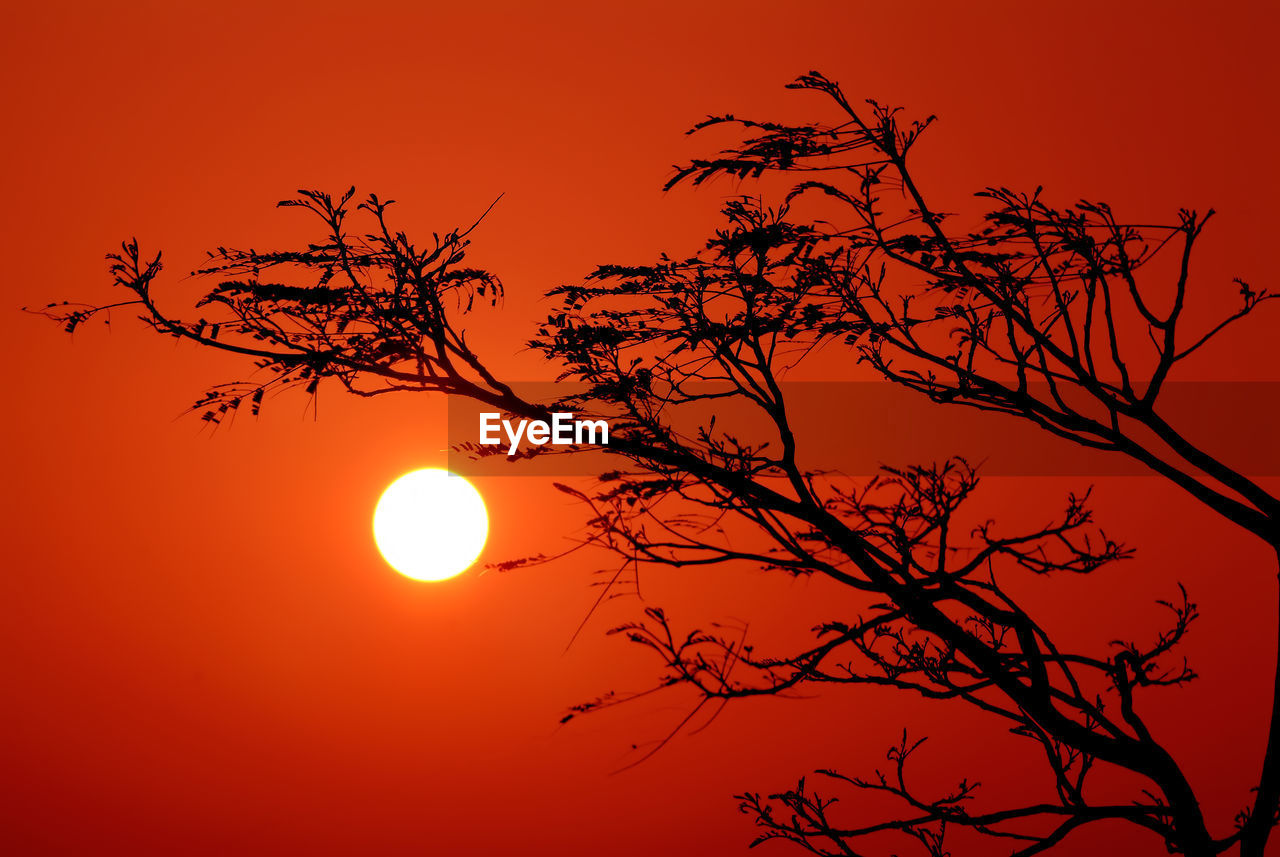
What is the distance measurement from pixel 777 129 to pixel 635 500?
1.64 meters

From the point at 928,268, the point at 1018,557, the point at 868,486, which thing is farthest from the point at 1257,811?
the point at 928,268

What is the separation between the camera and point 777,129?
4504 millimetres

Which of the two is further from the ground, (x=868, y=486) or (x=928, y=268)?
(x=928, y=268)

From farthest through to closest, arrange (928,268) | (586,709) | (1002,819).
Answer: (928,268) → (1002,819) → (586,709)

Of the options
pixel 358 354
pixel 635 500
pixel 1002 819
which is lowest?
pixel 1002 819

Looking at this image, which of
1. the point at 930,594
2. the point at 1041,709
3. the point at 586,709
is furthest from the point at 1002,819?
the point at 586,709

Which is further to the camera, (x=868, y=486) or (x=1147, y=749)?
(x=868, y=486)

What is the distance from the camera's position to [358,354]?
4273 millimetres

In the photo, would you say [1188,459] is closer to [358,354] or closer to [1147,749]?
[1147,749]

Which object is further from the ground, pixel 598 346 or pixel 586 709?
pixel 598 346

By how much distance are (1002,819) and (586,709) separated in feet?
5.91

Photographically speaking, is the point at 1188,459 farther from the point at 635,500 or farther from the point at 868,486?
the point at 635,500

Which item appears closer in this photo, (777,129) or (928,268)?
(777,129)

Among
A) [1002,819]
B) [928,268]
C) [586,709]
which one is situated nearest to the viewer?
[586,709]
